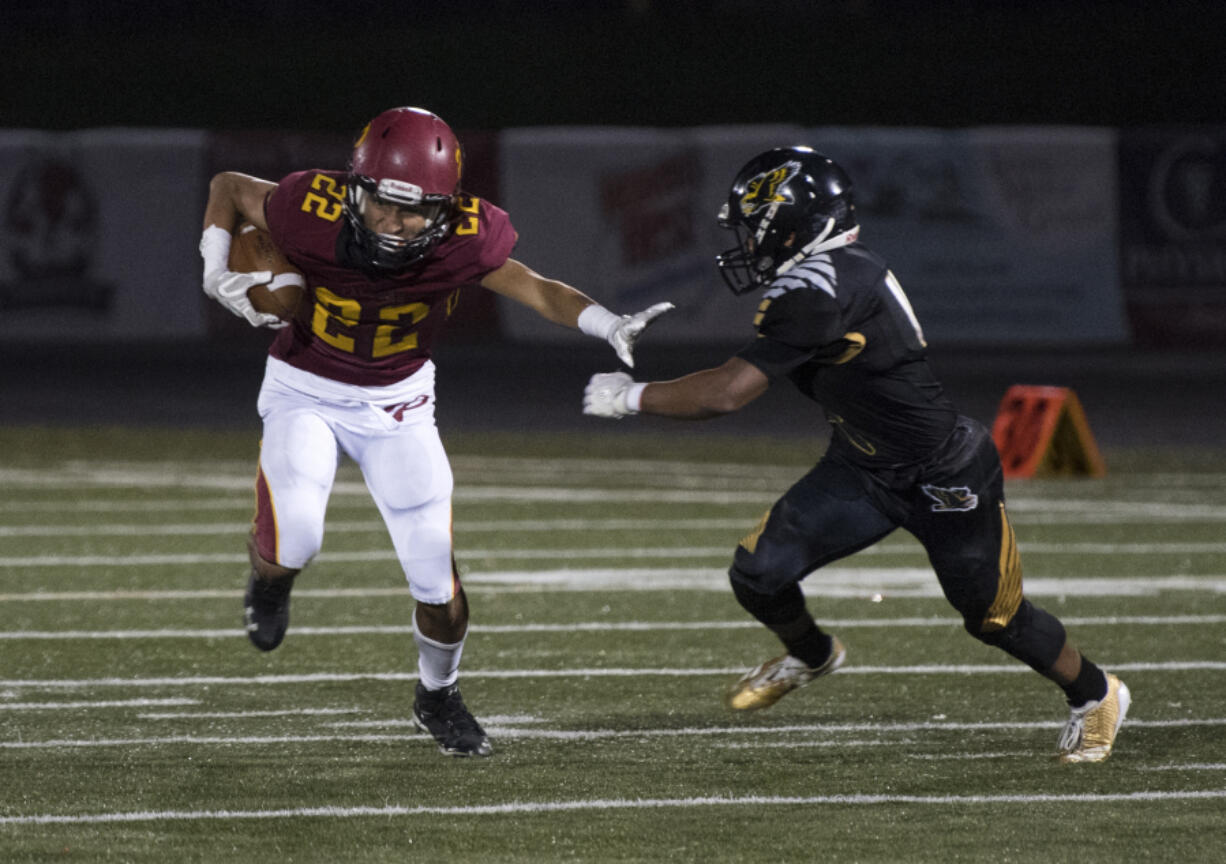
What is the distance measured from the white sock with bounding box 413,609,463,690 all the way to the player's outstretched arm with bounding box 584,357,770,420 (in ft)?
2.44

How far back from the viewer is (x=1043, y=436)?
10.3 m

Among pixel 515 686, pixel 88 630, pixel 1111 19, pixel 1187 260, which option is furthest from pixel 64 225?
pixel 1111 19

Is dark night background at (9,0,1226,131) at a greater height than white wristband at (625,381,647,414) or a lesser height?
lesser

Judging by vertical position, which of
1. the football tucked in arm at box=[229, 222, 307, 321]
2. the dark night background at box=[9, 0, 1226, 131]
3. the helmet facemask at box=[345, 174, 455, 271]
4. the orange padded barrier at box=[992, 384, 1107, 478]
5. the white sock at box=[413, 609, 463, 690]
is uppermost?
the helmet facemask at box=[345, 174, 455, 271]

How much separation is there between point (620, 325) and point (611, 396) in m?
0.27

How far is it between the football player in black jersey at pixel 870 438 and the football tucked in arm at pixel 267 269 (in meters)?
0.86

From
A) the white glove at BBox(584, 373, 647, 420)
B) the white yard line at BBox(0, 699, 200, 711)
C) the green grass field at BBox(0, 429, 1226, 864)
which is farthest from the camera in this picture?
the white yard line at BBox(0, 699, 200, 711)

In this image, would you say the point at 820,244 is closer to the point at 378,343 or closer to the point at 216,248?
the point at 378,343

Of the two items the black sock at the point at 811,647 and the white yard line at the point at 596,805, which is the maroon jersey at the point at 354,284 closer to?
the white yard line at the point at 596,805

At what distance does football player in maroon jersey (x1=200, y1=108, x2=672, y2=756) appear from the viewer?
4.36m

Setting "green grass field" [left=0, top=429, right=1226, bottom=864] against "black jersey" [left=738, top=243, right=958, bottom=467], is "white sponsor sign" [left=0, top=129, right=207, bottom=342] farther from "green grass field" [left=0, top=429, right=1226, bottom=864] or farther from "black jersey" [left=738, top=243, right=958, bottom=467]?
"black jersey" [left=738, top=243, right=958, bottom=467]

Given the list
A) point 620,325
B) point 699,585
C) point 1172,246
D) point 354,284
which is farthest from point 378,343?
point 1172,246

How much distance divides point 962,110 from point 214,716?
1814 centimetres

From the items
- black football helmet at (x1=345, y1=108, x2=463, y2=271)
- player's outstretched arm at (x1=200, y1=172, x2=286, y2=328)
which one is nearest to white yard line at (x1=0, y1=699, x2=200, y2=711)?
player's outstretched arm at (x1=200, y1=172, x2=286, y2=328)
